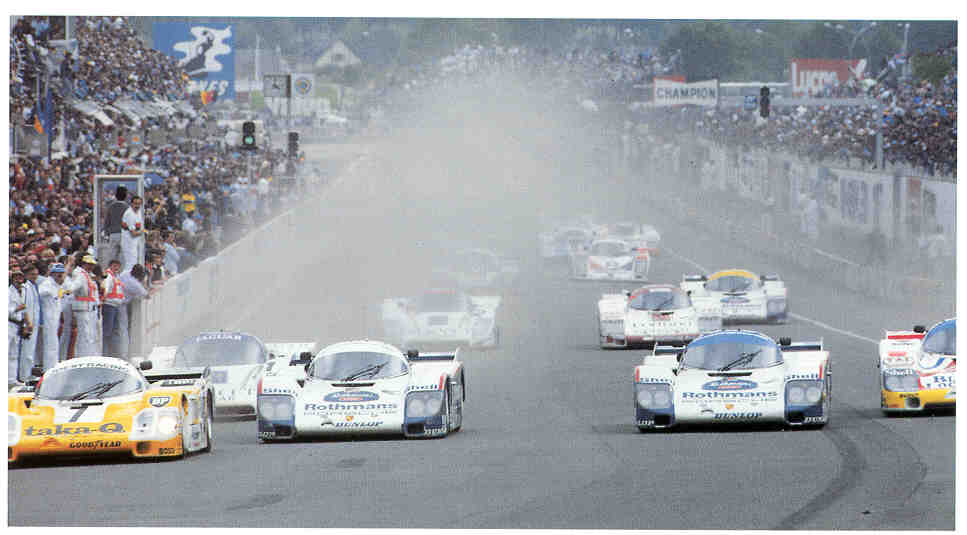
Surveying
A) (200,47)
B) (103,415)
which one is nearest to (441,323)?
(103,415)

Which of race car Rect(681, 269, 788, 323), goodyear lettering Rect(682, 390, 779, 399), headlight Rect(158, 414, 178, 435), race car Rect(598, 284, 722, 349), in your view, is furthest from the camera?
race car Rect(681, 269, 788, 323)

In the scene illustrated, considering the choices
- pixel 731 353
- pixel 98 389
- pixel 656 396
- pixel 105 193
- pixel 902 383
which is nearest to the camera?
pixel 98 389

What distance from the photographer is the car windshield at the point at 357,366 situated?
18531 millimetres

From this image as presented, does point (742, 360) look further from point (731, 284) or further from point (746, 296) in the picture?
point (731, 284)

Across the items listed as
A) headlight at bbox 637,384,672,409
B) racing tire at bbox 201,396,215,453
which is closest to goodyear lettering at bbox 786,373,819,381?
headlight at bbox 637,384,672,409

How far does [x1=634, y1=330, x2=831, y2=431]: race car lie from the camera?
18203 millimetres

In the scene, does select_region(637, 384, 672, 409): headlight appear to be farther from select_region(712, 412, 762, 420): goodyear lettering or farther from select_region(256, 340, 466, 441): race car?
select_region(256, 340, 466, 441): race car

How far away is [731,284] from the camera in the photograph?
3403 centimetres

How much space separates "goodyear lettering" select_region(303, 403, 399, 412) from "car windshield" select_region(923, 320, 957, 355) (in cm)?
605

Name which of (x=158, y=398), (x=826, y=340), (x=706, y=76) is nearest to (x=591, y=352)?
(x=826, y=340)

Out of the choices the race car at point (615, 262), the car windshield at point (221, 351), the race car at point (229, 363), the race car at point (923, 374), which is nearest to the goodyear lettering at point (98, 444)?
the race car at point (229, 363)

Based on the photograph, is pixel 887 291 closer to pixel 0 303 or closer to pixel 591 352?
pixel 591 352

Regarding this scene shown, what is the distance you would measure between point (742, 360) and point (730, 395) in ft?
2.18

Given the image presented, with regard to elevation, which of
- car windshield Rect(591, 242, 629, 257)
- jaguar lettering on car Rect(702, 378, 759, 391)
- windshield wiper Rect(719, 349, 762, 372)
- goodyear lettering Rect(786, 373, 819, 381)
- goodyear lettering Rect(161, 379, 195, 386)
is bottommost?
jaguar lettering on car Rect(702, 378, 759, 391)
